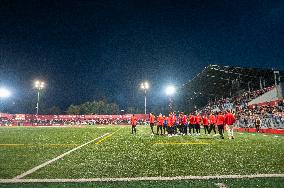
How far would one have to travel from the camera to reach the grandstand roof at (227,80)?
129 feet

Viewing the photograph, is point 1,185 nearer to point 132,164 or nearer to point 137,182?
point 137,182

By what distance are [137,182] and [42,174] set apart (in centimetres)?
189

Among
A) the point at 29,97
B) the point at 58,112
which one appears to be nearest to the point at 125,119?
the point at 58,112

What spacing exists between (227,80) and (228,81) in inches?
24.0

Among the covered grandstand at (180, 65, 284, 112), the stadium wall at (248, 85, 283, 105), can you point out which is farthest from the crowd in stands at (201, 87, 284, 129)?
the covered grandstand at (180, 65, 284, 112)

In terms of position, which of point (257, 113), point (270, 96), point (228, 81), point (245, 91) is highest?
point (228, 81)

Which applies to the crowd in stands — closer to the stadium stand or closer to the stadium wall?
the stadium stand

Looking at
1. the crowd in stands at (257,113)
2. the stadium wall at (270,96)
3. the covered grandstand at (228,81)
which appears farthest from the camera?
the covered grandstand at (228,81)

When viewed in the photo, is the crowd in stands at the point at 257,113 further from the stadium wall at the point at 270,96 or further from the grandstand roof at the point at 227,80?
the grandstand roof at the point at 227,80

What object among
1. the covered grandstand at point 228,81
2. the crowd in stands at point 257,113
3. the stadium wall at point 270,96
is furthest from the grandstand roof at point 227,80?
the stadium wall at point 270,96

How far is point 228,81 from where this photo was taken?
155 ft

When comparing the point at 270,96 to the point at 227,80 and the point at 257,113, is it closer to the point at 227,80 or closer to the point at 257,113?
the point at 257,113

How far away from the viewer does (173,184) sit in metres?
4.27

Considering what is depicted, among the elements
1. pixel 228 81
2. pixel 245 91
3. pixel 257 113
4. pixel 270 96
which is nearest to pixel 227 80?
pixel 228 81
